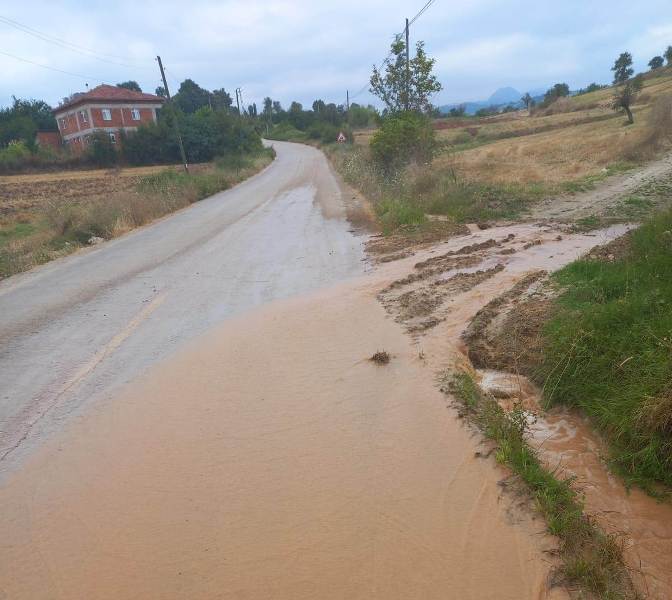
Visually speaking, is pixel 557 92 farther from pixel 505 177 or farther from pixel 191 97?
pixel 191 97

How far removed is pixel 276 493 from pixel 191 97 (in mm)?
105346

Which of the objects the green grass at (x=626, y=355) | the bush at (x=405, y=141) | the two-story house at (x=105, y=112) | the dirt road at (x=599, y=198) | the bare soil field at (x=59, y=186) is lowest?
the bare soil field at (x=59, y=186)

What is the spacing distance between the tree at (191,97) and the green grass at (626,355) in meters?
100

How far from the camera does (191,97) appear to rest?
9762 cm

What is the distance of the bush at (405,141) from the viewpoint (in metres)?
19.0

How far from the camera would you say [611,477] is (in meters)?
3.61

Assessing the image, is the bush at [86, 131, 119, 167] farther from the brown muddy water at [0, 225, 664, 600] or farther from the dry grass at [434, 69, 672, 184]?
the brown muddy water at [0, 225, 664, 600]

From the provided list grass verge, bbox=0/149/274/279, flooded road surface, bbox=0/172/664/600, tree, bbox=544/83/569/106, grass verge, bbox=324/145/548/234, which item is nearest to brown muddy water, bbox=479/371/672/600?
flooded road surface, bbox=0/172/664/600

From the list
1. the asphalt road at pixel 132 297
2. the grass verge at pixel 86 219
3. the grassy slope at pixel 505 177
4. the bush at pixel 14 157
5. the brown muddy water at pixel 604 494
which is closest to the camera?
the brown muddy water at pixel 604 494

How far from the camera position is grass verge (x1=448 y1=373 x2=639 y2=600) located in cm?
274

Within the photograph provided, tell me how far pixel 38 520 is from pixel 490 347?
429 cm

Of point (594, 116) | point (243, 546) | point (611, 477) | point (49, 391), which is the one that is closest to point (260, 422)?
point (243, 546)

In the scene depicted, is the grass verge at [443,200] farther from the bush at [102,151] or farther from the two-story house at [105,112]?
the two-story house at [105,112]

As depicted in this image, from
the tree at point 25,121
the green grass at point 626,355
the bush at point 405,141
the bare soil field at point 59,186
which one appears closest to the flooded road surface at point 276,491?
the green grass at point 626,355
